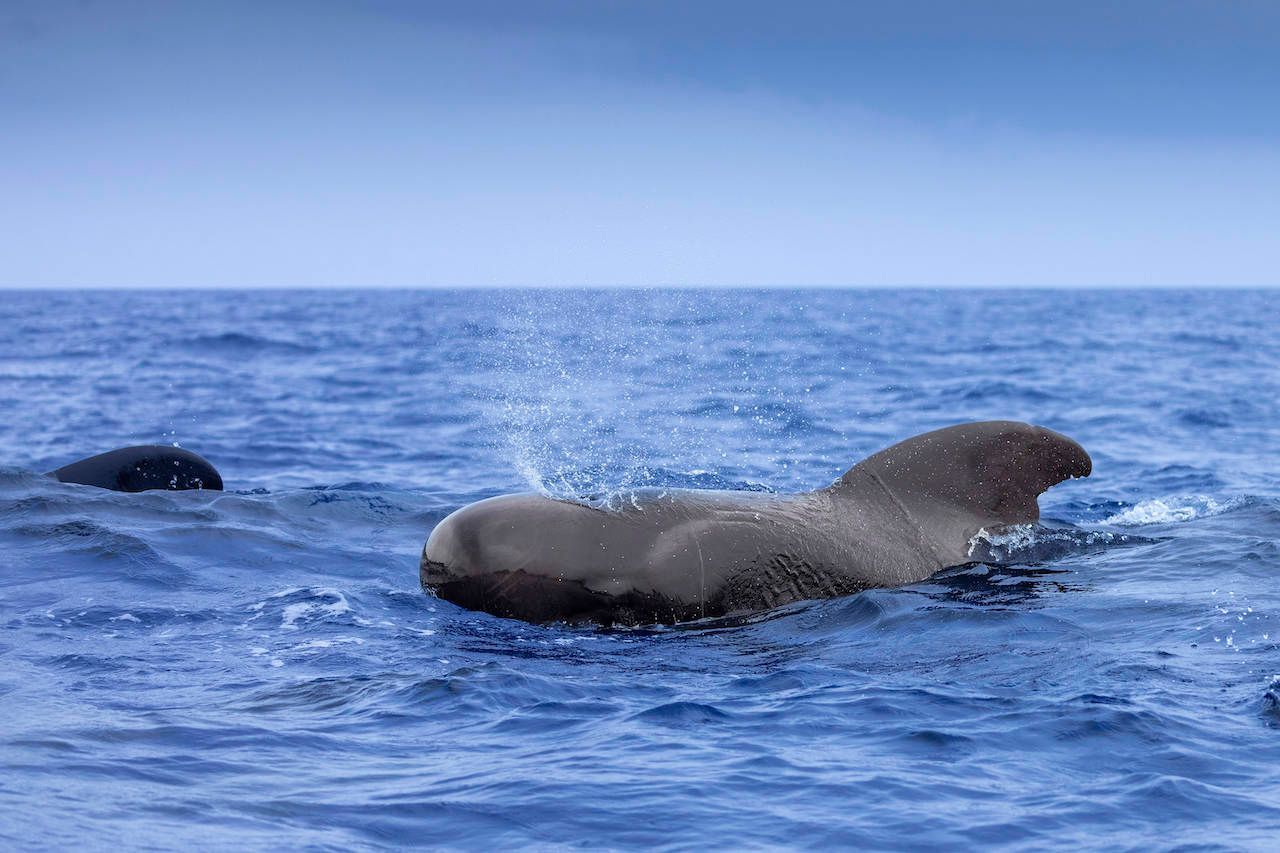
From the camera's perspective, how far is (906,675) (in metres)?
7.95

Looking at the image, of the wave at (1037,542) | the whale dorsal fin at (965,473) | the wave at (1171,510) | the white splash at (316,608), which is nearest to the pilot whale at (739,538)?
the whale dorsal fin at (965,473)

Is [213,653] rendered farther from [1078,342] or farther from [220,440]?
[1078,342]

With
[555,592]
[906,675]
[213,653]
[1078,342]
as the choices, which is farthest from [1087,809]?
[1078,342]

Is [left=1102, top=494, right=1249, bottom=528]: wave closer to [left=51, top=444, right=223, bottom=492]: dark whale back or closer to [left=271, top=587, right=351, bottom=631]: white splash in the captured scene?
[left=271, top=587, right=351, bottom=631]: white splash

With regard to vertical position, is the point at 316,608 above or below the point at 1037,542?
below

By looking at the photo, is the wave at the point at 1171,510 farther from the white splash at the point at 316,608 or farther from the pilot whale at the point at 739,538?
the white splash at the point at 316,608

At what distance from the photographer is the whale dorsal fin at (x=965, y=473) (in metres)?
10.5

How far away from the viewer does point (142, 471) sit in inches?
574

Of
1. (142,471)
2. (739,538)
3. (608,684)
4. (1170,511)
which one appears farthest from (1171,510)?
(142,471)

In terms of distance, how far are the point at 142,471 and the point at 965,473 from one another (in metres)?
8.87

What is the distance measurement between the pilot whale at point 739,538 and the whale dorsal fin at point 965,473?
11 millimetres

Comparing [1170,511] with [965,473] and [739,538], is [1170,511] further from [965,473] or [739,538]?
[739,538]

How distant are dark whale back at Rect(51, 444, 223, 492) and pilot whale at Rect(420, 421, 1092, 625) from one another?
627 cm

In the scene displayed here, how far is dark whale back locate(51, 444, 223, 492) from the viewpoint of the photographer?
14.5 meters
